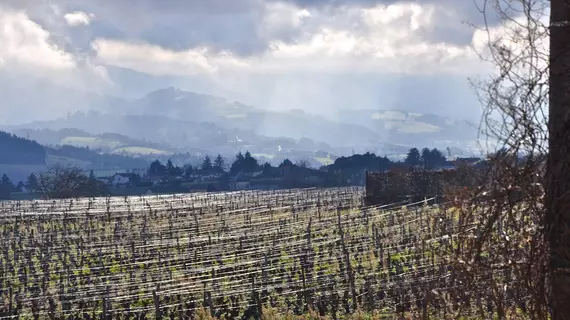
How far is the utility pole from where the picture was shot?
4.86 m

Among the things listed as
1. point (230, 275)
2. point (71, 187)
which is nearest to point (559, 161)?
point (230, 275)

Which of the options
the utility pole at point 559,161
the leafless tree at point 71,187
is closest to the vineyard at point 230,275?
the utility pole at point 559,161

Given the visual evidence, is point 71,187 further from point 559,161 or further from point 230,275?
point 559,161

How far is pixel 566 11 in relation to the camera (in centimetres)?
489

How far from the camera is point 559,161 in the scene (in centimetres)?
492

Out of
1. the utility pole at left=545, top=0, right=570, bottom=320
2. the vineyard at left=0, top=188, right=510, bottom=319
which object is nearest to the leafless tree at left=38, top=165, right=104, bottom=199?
the vineyard at left=0, top=188, right=510, bottom=319

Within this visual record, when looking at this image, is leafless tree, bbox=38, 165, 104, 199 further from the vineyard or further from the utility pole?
the utility pole

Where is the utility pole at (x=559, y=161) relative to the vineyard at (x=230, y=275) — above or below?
above

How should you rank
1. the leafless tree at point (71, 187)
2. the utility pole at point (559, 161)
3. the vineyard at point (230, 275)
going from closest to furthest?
the utility pole at point (559, 161) < the vineyard at point (230, 275) < the leafless tree at point (71, 187)

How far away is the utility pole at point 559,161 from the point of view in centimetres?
486

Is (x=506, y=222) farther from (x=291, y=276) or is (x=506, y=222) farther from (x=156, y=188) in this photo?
(x=156, y=188)

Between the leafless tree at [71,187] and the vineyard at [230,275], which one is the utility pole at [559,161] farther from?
the leafless tree at [71,187]

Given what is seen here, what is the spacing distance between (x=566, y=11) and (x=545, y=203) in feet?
4.31

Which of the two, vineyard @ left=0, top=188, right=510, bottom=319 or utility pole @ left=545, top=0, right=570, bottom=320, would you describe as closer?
utility pole @ left=545, top=0, right=570, bottom=320
